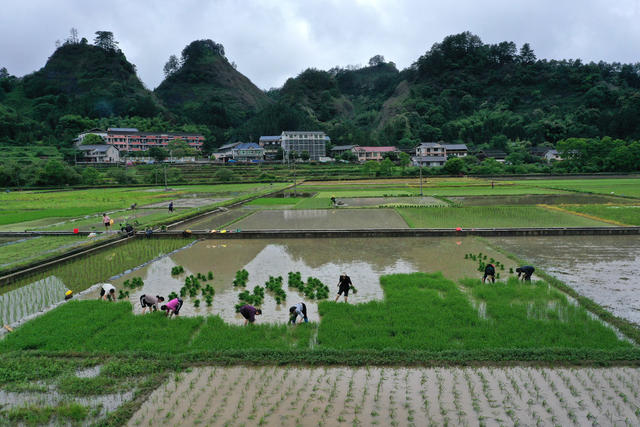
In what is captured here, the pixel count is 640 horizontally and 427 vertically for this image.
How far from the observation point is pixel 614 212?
2411 centimetres

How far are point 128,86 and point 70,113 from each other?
28.7 metres

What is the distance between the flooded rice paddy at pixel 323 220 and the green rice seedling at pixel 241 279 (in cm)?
881

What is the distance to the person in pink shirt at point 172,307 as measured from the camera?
30.7 ft

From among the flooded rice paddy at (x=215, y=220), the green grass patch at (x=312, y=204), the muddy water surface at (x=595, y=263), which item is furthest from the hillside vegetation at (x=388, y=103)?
the muddy water surface at (x=595, y=263)

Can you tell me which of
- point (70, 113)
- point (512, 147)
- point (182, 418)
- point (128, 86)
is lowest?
point (182, 418)

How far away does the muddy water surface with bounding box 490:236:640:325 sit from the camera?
10.1 metres

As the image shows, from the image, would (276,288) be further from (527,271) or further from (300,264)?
(527,271)

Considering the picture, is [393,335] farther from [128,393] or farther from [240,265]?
[240,265]

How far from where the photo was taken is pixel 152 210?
2986 centimetres

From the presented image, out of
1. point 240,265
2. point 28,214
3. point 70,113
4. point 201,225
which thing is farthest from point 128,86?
point 240,265

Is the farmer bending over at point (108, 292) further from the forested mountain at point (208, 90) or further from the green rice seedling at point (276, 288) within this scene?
the forested mountain at point (208, 90)

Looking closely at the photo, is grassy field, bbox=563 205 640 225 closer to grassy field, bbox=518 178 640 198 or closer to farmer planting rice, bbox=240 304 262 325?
grassy field, bbox=518 178 640 198

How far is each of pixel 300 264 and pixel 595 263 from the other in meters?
10.9

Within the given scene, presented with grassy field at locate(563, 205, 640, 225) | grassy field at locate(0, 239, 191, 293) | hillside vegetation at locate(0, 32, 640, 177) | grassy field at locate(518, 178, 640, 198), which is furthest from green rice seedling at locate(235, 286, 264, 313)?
hillside vegetation at locate(0, 32, 640, 177)
